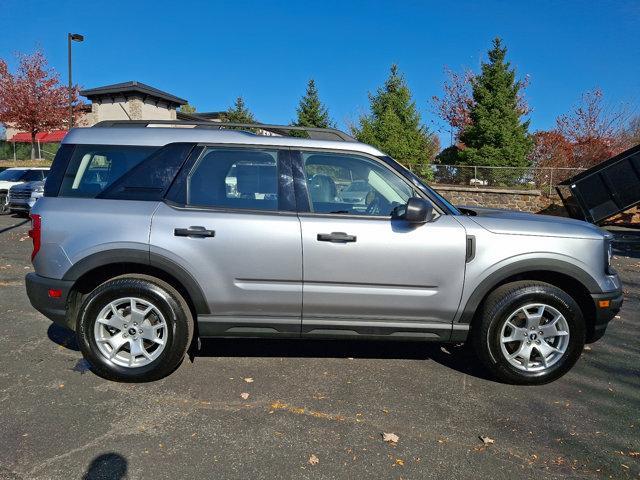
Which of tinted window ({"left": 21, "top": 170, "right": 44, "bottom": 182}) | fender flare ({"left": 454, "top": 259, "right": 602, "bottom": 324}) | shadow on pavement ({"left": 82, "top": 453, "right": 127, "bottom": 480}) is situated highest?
tinted window ({"left": 21, "top": 170, "right": 44, "bottom": 182})

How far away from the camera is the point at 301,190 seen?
374 cm

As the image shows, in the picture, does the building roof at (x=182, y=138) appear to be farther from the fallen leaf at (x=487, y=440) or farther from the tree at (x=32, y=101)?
the tree at (x=32, y=101)

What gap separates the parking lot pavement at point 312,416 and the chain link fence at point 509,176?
15.5 metres

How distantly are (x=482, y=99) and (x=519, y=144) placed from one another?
111 inches

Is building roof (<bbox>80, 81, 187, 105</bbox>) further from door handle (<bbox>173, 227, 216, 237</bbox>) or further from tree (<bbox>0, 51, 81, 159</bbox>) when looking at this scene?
door handle (<bbox>173, 227, 216, 237</bbox>)

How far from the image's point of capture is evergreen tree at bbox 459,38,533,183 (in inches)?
902

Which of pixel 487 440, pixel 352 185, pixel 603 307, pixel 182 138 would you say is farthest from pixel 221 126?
pixel 603 307

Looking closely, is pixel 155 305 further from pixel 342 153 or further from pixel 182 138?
pixel 342 153

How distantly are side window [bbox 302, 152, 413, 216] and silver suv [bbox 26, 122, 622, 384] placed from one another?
1cm

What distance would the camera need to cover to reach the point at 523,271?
3680 millimetres

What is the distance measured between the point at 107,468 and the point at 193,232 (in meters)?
1.61

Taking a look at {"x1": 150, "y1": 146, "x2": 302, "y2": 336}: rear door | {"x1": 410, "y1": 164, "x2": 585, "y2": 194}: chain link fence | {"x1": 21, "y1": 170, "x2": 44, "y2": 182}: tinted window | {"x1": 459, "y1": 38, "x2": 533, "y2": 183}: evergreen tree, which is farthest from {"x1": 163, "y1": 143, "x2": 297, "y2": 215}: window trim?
{"x1": 459, "y1": 38, "x2": 533, "y2": 183}: evergreen tree

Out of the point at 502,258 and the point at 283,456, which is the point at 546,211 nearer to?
the point at 502,258

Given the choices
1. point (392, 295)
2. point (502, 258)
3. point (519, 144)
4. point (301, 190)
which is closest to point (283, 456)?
point (392, 295)
